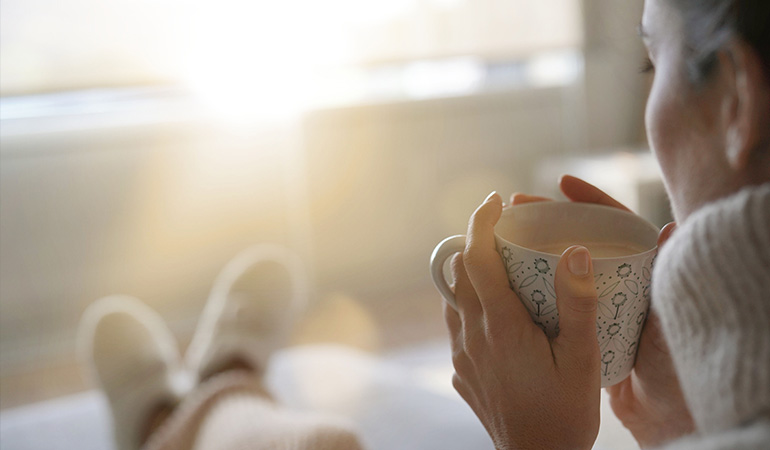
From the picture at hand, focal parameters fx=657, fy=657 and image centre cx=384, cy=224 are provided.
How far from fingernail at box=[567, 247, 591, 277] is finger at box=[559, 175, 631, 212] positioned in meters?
0.17

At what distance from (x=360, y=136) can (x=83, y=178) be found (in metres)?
0.89

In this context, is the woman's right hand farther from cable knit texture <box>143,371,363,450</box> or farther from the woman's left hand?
cable knit texture <box>143,371,363,450</box>

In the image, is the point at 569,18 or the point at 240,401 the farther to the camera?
the point at 569,18

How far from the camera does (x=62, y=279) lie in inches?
78.8

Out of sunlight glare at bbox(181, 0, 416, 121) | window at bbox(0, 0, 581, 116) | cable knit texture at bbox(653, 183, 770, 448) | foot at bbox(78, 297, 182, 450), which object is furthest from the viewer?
sunlight glare at bbox(181, 0, 416, 121)

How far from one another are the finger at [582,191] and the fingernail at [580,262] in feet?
0.56

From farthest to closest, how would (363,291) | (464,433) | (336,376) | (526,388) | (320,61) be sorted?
(363,291), (320,61), (336,376), (464,433), (526,388)

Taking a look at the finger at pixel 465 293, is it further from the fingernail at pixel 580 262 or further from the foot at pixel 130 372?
the foot at pixel 130 372

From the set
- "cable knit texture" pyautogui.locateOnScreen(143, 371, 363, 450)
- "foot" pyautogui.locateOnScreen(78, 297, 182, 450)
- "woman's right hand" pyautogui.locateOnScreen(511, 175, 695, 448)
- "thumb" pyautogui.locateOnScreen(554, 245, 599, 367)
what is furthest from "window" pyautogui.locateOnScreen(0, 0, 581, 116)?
"thumb" pyautogui.locateOnScreen(554, 245, 599, 367)

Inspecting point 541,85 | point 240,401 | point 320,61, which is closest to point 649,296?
point 240,401

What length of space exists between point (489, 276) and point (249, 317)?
0.81 meters

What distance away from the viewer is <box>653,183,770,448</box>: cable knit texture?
0.30 m

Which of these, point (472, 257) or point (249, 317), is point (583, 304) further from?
point (249, 317)

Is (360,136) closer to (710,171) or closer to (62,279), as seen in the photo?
(62,279)
